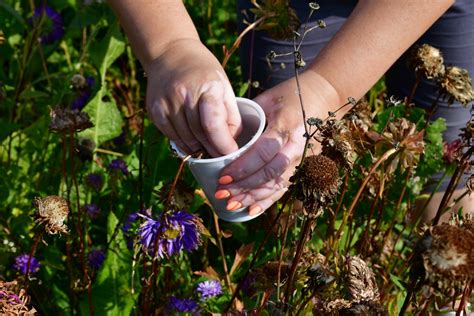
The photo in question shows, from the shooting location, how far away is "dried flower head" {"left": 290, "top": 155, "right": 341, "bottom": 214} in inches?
28.8

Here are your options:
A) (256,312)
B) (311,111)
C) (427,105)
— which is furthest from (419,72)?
(256,312)

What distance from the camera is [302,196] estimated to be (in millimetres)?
748

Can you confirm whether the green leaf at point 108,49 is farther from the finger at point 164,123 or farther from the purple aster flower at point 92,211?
the finger at point 164,123

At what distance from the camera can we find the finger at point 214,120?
879mm

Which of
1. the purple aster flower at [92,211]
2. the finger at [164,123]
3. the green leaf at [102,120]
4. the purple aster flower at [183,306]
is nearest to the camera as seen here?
the finger at [164,123]

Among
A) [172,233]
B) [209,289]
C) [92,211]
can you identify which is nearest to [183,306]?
[209,289]

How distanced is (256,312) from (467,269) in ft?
1.07

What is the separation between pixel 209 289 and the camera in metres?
1.12

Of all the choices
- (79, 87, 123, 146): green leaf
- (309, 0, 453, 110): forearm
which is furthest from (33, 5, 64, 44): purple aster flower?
(309, 0, 453, 110): forearm

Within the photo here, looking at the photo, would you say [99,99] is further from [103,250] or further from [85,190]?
[103,250]

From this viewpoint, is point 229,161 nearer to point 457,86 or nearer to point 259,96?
point 259,96

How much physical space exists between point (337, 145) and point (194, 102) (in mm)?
176

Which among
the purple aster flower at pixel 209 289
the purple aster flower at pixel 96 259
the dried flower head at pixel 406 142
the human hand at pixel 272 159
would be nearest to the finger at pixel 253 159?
the human hand at pixel 272 159

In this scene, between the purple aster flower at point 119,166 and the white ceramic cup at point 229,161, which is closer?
the white ceramic cup at point 229,161
